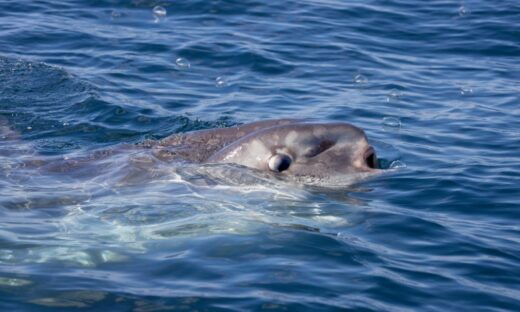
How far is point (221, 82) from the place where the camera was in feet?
48.4

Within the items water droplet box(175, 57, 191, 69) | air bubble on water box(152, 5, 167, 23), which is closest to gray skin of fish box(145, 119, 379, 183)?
water droplet box(175, 57, 191, 69)

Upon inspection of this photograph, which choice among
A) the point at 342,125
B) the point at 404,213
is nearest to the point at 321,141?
the point at 342,125

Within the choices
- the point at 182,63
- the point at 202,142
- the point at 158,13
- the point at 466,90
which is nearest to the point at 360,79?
the point at 466,90

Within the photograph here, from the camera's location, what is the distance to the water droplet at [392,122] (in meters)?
12.8

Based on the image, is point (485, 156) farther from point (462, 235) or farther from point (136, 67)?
point (136, 67)

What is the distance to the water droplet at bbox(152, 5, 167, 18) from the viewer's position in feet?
61.0

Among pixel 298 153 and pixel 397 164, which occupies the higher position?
pixel 298 153

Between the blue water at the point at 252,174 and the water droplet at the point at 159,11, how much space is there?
0.06 m

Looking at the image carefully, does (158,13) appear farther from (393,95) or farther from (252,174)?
(252,174)

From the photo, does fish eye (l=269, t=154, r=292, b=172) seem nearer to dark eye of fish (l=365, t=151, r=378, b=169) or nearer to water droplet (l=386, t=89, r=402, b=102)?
dark eye of fish (l=365, t=151, r=378, b=169)

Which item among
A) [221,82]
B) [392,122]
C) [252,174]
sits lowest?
[221,82]

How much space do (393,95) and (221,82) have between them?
2.34 m

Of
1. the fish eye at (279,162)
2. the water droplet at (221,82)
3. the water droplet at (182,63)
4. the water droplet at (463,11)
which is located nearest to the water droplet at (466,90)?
the water droplet at (221,82)

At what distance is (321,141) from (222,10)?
9961 mm
